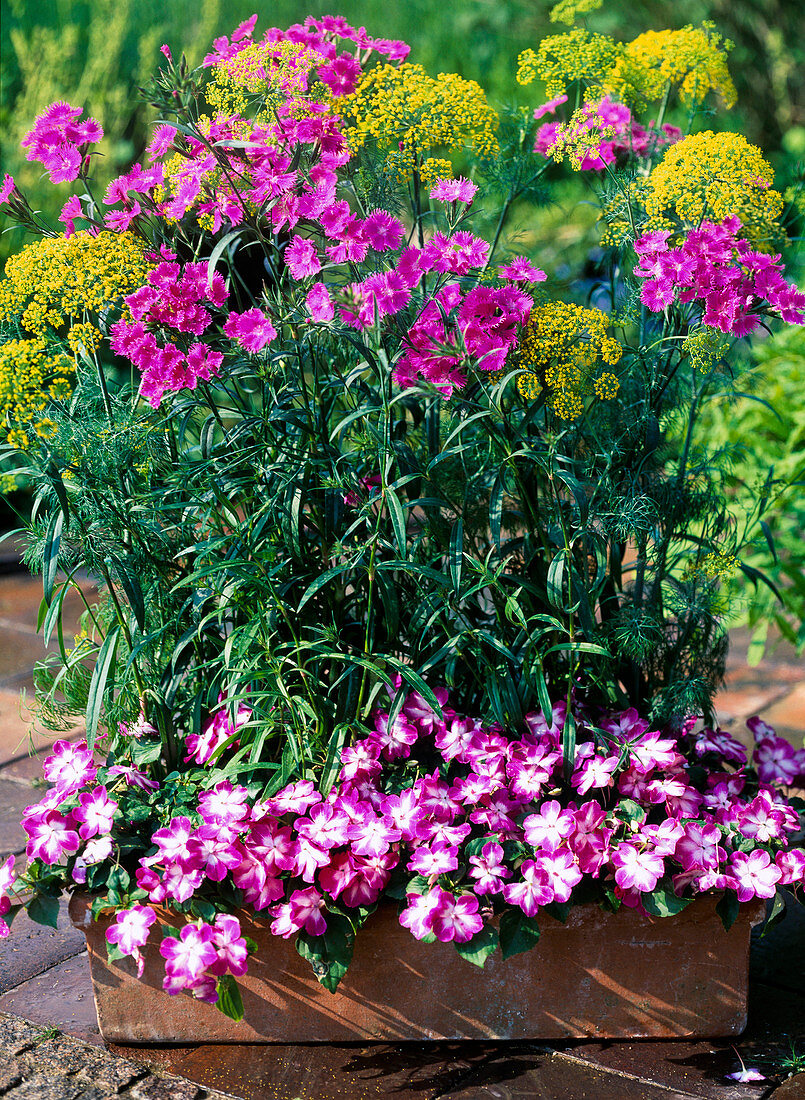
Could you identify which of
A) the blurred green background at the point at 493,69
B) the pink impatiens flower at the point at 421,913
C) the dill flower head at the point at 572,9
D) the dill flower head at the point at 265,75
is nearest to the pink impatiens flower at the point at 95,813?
the pink impatiens flower at the point at 421,913

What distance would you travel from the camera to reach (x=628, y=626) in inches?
68.3

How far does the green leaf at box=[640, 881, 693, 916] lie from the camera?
1.55 m

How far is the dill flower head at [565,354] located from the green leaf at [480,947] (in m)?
0.76

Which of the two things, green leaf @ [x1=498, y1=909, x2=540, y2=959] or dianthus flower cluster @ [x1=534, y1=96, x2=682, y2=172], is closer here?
green leaf @ [x1=498, y1=909, x2=540, y2=959]

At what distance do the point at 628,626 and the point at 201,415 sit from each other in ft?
2.87

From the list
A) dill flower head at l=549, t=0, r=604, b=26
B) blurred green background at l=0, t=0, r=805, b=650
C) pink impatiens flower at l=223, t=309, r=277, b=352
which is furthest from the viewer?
blurred green background at l=0, t=0, r=805, b=650

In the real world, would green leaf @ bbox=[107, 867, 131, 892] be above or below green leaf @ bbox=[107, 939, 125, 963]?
above

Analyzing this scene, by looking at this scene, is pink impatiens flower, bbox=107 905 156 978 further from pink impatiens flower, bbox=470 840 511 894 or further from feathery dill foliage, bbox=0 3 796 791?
pink impatiens flower, bbox=470 840 511 894

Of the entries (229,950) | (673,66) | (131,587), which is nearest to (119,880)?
(229,950)

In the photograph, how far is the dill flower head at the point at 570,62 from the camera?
1.81 m

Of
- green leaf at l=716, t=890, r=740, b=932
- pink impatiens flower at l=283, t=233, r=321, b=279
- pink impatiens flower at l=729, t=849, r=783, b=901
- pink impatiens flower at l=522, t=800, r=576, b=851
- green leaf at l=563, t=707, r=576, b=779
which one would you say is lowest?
green leaf at l=716, t=890, r=740, b=932

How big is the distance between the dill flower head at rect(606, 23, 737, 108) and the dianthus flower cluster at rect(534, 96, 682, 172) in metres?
0.05

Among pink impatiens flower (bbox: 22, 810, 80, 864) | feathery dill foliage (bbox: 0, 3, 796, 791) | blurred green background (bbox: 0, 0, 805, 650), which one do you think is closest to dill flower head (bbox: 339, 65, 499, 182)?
feathery dill foliage (bbox: 0, 3, 796, 791)

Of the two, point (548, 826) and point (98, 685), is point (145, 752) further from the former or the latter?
point (548, 826)
